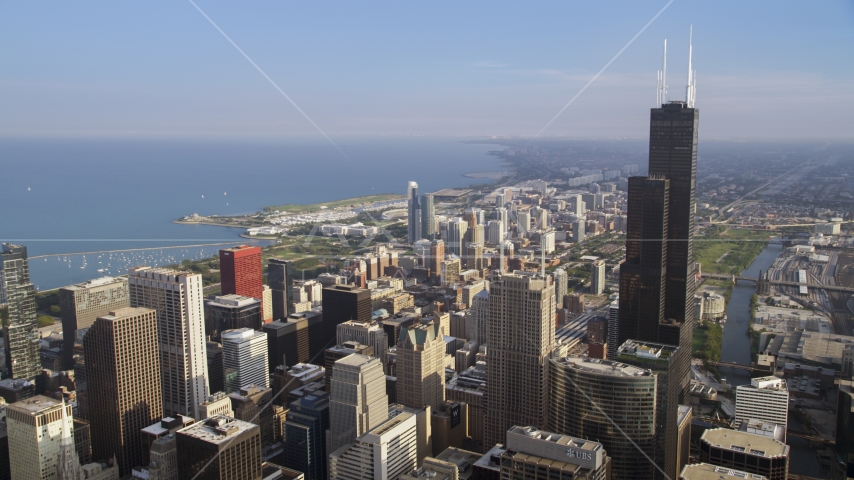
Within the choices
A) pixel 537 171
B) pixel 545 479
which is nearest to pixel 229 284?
pixel 537 171

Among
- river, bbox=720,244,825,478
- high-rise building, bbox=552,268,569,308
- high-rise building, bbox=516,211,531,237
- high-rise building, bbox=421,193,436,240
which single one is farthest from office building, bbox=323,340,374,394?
high-rise building, bbox=516,211,531,237

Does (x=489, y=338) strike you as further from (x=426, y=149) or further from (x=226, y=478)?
(x=426, y=149)

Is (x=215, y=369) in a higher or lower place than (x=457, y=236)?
lower

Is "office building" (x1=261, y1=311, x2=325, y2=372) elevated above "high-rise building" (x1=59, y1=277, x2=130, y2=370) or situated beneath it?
situated beneath

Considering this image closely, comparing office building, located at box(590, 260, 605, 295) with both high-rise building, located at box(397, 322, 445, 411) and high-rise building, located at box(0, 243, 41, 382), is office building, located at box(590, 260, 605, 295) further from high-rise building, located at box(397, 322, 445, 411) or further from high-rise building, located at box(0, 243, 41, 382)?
high-rise building, located at box(0, 243, 41, 382)

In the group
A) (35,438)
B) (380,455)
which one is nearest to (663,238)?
(380,455)

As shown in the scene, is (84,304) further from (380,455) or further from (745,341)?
(745,341)
